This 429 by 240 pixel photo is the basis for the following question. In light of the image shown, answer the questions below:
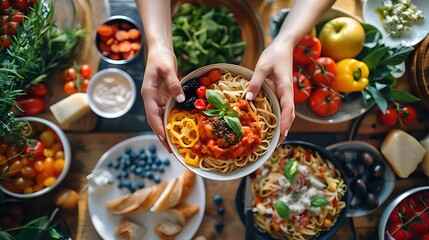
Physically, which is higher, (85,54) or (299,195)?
(85,54)

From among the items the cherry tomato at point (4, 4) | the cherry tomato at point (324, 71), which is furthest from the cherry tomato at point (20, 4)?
the cherry tomato at point (324, 71)

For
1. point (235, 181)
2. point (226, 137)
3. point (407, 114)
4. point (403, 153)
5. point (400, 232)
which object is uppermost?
point (226, 137)

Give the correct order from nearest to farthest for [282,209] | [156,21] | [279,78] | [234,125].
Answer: [234,125]
[279,78]
[156,21]
[282,209]

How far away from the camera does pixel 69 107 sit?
1.74 metres

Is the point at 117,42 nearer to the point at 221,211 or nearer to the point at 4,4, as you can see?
the point at 4,4

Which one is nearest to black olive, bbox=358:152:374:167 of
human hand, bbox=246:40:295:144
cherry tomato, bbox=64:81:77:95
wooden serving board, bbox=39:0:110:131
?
human hand, bbox=246:40:295:144

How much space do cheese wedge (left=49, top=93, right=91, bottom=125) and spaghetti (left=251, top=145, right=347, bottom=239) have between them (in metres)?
0.87

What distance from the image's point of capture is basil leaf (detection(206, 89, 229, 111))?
4.03 feet

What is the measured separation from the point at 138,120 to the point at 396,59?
1230mm

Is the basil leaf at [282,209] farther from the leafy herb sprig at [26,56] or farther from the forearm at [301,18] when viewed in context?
the leafy herb sprig at [26,56]

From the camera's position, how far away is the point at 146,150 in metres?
1.83

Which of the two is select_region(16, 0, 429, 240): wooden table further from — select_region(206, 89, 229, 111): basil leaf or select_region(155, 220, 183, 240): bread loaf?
select_region(206, 89, 229, 111): basil leaf

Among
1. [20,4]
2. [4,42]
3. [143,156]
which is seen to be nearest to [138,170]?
[143,156]

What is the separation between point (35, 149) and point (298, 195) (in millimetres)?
1176
